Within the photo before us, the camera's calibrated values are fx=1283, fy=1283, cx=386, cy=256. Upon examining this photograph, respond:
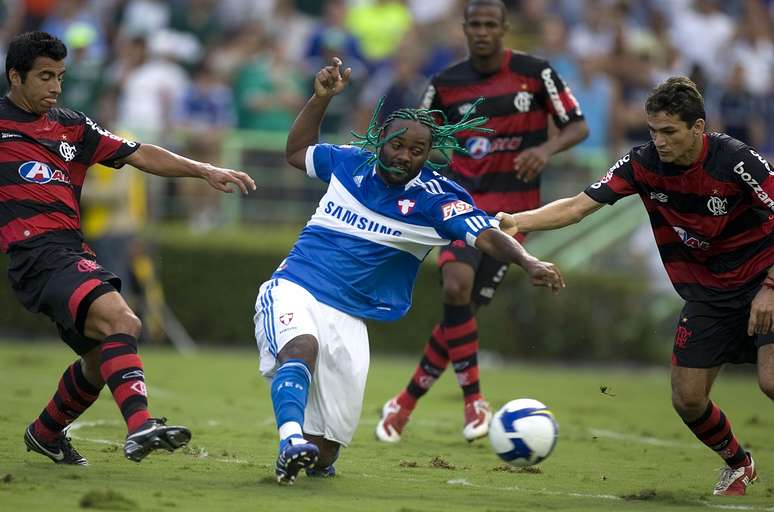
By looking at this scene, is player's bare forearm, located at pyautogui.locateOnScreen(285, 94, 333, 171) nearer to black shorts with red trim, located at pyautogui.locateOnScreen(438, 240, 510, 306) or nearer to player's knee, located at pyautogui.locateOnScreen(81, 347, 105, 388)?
player's knee, located at pyautogui.locateOnScreen(81, 347, 105, 388)

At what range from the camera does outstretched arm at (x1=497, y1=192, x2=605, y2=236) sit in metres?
7.90

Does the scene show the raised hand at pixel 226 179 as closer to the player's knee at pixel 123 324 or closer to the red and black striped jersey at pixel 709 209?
the player's knee at pixel 123 324

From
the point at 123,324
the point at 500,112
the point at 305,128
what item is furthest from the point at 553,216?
the point at 123,324

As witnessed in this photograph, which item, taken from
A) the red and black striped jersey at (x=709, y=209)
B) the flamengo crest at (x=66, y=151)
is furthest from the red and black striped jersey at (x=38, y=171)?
the red and black striped jersey at (x=709, y=209)

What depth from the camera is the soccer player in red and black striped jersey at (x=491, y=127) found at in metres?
10.2

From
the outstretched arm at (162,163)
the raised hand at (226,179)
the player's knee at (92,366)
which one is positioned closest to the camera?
the player's knee at (92,366)

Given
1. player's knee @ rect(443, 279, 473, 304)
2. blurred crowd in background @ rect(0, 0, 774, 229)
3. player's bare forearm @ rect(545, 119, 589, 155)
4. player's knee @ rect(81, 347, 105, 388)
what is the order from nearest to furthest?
1. player's knee @ rect(81, 347, 105, 388)
2. player's knee @ rect(443, 279, 473, 304)
3. player's bare forearm @ rect(545, 119, 589, 155)
4. blurred crowd in background @ rect(0, 0, 774, 229)

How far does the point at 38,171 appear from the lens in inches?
300

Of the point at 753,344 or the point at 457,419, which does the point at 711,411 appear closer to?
the point at 753,344

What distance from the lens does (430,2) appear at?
830 inches

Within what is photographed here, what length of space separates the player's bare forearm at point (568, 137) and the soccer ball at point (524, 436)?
3288 millimetres

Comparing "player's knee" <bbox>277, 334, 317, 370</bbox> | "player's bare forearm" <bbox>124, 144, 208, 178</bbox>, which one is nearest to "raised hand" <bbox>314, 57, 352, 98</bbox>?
"player's bare forearm" <bbox>124, 144, 208, 178</bbox>

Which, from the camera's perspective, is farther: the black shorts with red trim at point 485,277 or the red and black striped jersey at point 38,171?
the black shorts with red trim at point 485,277

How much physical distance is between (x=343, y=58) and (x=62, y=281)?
1171 cm
